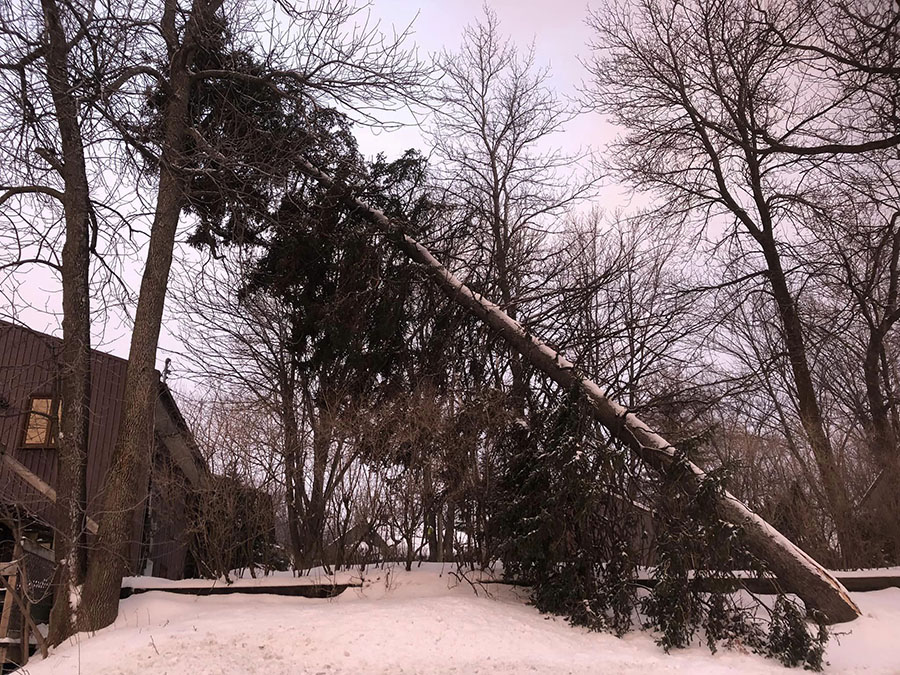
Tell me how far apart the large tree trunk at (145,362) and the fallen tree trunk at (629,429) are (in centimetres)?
252

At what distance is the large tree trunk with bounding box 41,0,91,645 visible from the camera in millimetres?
7055

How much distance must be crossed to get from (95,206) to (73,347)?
6.70 feet

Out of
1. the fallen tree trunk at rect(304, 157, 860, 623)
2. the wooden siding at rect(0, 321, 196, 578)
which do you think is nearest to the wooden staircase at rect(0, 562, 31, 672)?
the wooden siding at rect(0, 321, 196, 578)

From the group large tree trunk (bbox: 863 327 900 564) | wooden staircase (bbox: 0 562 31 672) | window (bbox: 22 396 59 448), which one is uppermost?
window (bbox: 22 396 59 448)

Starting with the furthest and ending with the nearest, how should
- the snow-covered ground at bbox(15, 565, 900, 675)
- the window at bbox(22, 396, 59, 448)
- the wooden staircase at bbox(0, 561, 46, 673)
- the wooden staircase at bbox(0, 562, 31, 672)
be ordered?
the window at bbox(22, 396, 59, 448) < the wooden staircase at bbox(0, 562, 31, 672) < the wooden staircase at bbox(0, 561, 46, 673) < the snow-covered ground at bbox(15, 565, 900, 675)

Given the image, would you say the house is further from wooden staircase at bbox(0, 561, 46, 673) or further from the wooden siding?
wooden staircase at bbox(0, 561, 46, 673)

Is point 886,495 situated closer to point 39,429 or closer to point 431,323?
point 431,323

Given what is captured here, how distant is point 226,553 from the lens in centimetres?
845

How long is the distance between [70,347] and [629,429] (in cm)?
719

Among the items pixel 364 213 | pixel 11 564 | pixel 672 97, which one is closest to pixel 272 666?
Answer: pixel 11 564

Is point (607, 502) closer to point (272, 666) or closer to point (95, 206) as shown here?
point (272, 666)

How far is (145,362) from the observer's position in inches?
317

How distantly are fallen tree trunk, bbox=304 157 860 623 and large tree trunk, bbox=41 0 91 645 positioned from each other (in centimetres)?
381

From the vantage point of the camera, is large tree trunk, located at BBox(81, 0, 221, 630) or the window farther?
the window
